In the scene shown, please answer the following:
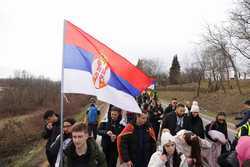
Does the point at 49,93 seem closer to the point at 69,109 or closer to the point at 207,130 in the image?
the point at 69,109

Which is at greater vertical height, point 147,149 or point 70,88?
point 70,88

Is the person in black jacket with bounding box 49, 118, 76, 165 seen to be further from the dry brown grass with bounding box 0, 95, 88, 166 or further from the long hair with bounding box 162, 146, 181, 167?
the dry brown grass with bounding box 0, 95, 88, 166

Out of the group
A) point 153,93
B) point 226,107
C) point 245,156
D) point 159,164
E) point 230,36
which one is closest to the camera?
point 245,156

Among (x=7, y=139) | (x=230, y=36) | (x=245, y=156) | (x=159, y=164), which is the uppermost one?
(x=230, y=36)

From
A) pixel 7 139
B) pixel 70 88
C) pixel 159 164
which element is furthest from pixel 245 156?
pixel 7 139

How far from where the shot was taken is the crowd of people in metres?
4.24

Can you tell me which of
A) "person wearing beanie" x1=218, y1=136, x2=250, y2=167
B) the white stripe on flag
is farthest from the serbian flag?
"person wearing beanie" x1=218, y1=136, x2=250, y2=167

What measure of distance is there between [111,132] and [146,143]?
1296mm

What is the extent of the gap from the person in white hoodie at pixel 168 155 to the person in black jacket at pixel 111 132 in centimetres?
222

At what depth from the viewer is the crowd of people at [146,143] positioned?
4.24 meters

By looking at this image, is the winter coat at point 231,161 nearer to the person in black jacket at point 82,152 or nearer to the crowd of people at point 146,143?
the crowd of people at point 146,143

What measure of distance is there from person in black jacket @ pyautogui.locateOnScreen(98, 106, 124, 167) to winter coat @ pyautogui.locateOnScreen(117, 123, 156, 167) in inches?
45.5

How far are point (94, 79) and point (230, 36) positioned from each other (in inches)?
1347

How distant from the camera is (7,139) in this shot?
23.5m
